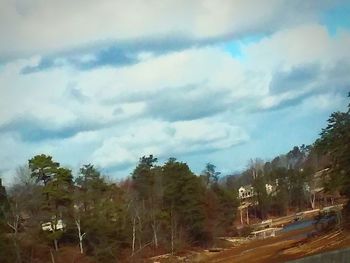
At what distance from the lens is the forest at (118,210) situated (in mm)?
72250

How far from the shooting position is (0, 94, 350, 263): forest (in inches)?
2844

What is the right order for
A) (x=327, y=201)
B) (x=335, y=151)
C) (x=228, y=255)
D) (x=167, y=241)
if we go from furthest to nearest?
(x=327, y=201)
(x=167, y=241)
(x=228, y=255)
(x=335, y=151)

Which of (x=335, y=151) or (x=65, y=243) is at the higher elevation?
(x=335, y=151)

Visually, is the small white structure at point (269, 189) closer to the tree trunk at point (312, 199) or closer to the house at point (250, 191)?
the house at point (250, 191)

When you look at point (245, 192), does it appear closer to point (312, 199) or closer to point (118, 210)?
point (312, 199)

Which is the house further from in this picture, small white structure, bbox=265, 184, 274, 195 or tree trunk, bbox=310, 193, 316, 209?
tree trunk, bbox=310, 193, 316, 209

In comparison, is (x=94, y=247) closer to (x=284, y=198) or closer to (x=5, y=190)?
(x=5, y=190)

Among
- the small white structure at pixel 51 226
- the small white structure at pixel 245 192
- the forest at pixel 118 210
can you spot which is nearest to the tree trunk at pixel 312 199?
the small white structure at pixel 245 192

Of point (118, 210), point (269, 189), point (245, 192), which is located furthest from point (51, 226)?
point (245, 192)

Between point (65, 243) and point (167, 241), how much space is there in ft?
85.2

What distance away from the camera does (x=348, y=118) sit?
73.1 meters

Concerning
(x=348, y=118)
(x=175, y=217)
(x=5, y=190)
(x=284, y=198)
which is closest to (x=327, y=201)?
(x=284, y=198)

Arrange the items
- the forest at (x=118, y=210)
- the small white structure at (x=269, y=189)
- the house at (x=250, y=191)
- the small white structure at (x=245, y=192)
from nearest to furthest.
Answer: the forest at (x=118, y=210) < the small white structure at (x=269, y=189) < the house at (x=250, y=191) < the small white structure at (x=245, y=192)

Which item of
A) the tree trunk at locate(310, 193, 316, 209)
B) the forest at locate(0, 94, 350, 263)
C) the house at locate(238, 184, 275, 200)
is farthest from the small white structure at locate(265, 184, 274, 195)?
the forest at locate(0, 94, 350, 263)
